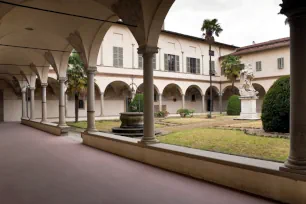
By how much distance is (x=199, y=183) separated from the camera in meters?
4.91

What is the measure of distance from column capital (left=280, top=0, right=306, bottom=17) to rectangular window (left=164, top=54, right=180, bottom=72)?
91.9 feet

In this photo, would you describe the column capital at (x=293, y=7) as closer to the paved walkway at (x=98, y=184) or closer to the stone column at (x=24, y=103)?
the paved walkway at (x=98, y=184)

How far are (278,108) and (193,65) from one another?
25727mm

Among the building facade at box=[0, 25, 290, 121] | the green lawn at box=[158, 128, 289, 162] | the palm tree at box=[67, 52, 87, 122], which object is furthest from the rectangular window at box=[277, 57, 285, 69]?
the green lawn at box=[158, 128, 289, 162]

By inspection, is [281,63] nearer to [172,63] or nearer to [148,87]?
[172,63]

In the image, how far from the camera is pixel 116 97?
3105cm

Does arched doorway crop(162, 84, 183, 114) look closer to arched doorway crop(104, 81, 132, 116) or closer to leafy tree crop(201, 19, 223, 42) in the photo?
arched doorway crop(104, 81, 132, 116)

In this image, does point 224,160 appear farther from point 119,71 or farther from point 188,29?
point 188,29

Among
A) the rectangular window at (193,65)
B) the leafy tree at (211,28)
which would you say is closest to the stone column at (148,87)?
the leafy tree at (211,28)

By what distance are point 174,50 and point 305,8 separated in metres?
29.1

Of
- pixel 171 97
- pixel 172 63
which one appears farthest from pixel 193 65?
pixel 171 97

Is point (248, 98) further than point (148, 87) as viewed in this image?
Yes

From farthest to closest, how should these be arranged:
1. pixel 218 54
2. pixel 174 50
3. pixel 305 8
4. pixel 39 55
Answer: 1. pixel 218 54
2. pixel 174 50
3. pixel 39 55
4. pixel 305 8

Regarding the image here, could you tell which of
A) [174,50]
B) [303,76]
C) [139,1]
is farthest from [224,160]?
[174,50]
